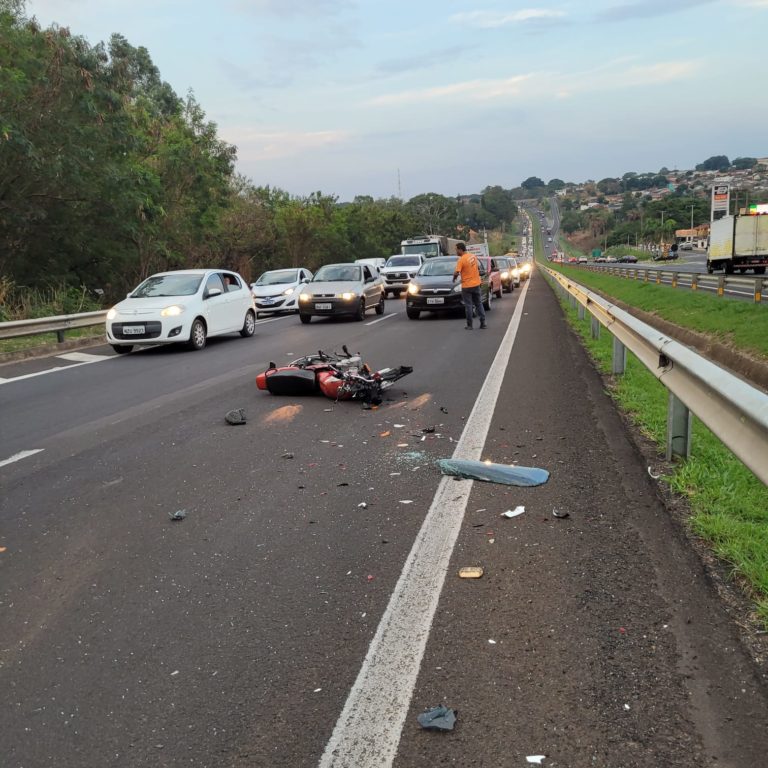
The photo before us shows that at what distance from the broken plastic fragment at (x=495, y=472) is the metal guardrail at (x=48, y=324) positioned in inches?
454

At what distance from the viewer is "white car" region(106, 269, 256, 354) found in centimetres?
1340

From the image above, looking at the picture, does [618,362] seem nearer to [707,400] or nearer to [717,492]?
[717,492]

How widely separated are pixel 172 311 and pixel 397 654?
38.5 ft

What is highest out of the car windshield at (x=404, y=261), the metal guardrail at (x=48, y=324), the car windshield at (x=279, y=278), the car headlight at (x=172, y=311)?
the car windshield at (x=404, y=261)

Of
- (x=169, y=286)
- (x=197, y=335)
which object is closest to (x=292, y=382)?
(x=197, y=335)

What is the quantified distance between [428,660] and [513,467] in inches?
104

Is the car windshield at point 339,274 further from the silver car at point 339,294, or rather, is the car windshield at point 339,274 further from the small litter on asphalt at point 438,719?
the small litter on asphalt at point 438,719

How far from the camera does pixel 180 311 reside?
13641 mm

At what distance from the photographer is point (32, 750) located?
2395 millimetres

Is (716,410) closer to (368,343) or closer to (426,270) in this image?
(368,343)

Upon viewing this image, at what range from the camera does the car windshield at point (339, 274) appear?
69.4ft

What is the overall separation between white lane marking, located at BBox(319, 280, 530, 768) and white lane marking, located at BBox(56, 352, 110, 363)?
1037 centimetres

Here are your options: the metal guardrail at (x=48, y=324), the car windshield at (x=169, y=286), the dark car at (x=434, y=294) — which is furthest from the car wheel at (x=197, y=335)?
the dark car at (x=434, y=294)

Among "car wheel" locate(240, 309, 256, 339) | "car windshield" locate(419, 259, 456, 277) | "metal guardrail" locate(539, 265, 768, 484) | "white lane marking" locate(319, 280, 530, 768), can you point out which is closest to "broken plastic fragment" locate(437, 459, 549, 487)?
"white lane marking" locate(319, 280, 530, 768)
